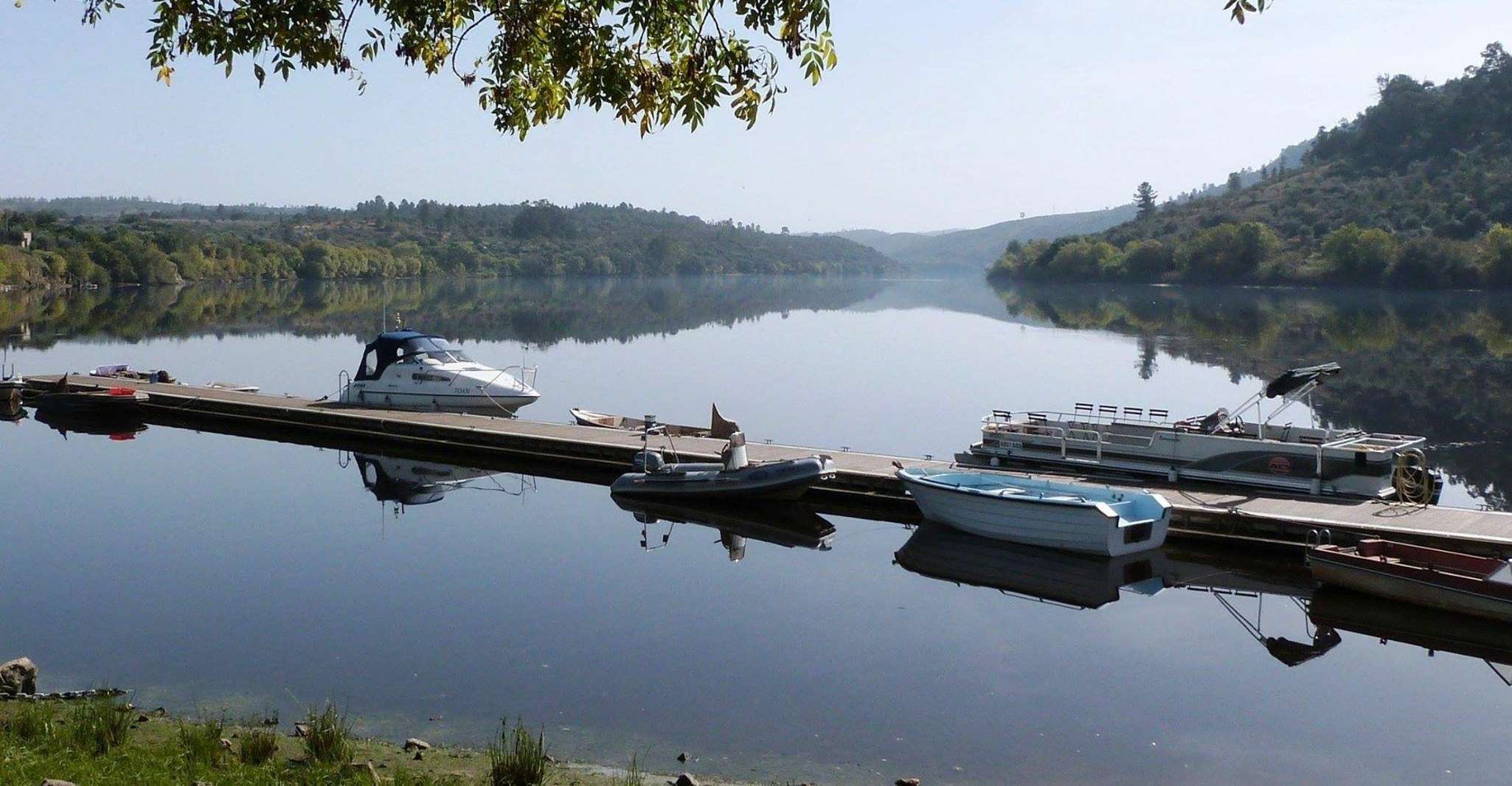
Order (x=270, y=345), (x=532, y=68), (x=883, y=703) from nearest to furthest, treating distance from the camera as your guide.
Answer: (x=532, y=68) < (x=883, y=703) < (x=270, y=345)

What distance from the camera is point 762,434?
34000mm

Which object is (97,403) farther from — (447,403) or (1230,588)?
(1230,588)

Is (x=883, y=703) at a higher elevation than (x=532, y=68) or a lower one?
lower

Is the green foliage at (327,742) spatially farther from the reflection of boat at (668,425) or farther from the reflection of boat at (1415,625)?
the reflection of boat at (668,425)

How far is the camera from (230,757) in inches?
377

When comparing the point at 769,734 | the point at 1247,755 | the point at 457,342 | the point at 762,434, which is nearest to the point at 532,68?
the point at 769,734

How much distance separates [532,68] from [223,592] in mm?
10146

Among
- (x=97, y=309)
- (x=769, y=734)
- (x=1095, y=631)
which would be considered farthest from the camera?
(x=97, y=309)

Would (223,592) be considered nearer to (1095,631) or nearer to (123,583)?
(123,583)

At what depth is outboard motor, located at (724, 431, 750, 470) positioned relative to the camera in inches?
934

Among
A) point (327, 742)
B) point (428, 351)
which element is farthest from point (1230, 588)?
point (428, 351)

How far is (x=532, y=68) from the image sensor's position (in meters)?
11.6

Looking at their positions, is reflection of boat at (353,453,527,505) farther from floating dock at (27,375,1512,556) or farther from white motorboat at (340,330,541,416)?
white motorboat at (340,330,541,416)

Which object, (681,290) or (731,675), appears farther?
(681,290)
